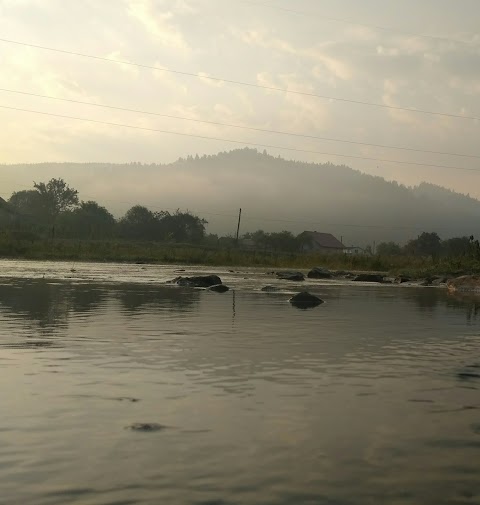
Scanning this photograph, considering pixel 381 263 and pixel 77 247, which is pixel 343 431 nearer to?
pixel 381 263

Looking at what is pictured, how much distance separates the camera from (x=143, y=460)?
5527mm

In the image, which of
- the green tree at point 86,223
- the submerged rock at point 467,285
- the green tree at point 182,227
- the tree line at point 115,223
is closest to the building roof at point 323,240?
the green tree at point 182,227

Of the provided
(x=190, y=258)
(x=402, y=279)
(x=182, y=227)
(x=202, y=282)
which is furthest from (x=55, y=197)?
(x=202, y=282)

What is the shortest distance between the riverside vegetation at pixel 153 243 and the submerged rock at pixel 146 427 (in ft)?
139

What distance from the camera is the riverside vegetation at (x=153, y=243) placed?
65.9 meters

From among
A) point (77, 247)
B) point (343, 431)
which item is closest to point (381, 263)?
point (77, 247)

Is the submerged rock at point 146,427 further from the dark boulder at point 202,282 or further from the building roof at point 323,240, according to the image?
the building roof at point 323,240

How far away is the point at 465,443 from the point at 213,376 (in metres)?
3.65

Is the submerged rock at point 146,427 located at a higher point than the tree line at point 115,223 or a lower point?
lower

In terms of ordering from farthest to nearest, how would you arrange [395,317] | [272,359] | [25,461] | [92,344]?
[395,317]
[92,344]
[272,359]
[25,461]

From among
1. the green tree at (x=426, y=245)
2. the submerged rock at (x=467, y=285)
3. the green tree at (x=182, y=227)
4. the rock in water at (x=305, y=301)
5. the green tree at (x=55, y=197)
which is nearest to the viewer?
the rock in water at (x=305, y=301)

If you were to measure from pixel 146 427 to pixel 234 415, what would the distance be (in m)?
1.00

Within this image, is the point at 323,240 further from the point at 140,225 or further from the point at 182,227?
the point at 140,225

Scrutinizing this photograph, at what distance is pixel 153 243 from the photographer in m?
101
